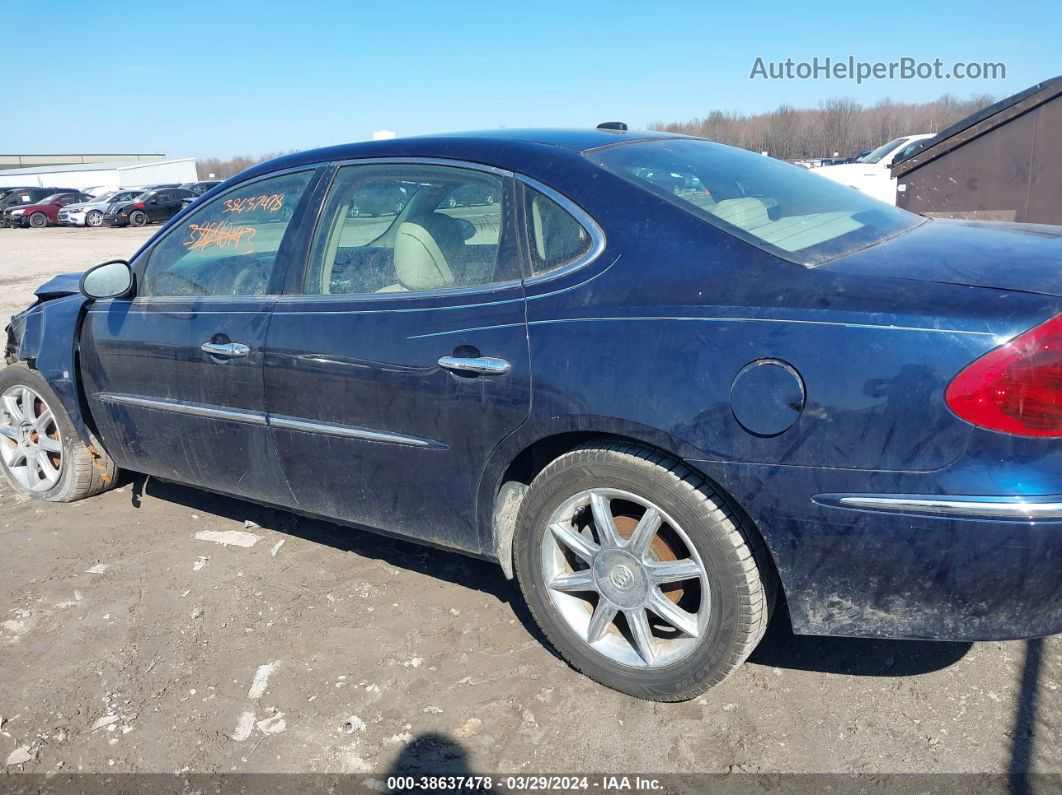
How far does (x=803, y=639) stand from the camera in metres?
2.92

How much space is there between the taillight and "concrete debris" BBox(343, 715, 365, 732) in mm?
1918

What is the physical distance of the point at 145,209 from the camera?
32.0 m

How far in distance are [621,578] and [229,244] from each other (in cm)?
218

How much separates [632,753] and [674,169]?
1830 millimetres

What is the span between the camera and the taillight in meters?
1.94

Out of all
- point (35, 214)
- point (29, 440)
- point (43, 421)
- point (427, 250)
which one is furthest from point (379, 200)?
point (35, 214)

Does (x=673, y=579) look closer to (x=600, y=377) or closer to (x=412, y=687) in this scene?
(x=600, y=377)

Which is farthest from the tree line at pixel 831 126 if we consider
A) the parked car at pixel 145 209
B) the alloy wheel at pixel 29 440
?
the alloy wheel at pixel 29 440

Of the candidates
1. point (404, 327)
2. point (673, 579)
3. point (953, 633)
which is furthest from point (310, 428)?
point (953, 633)

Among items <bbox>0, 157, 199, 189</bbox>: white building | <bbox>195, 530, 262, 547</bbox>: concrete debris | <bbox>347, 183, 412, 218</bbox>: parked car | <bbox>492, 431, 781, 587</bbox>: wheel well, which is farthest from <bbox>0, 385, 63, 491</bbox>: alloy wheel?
<bbox>0, 157, 199, 189</bbox>: white building

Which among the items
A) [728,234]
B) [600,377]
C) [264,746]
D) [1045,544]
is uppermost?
[728,234]

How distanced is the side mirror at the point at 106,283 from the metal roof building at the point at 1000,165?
5874 millimetres

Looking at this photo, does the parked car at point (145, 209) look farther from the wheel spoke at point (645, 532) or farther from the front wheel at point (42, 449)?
the wheel spoke at point (645, 532)

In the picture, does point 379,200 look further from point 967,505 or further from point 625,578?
point 967,505
